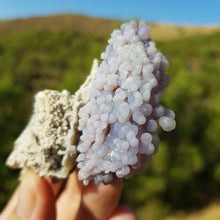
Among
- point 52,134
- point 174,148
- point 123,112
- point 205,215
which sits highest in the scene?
point 123,112

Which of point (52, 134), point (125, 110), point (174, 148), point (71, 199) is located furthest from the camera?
point (174, 148)

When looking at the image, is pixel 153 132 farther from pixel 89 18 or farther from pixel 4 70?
pixel 89 18

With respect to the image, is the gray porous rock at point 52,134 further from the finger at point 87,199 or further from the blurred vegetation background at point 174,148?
the blurred vegetation background at point 174,148

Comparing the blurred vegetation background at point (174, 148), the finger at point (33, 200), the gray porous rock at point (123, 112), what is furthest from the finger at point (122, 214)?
the blurred vegetation background at point (174, 148)

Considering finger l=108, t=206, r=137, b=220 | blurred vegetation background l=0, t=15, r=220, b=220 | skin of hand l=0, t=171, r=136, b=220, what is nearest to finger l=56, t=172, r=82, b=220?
skin of hand l=0, t=171, r=136, b=220

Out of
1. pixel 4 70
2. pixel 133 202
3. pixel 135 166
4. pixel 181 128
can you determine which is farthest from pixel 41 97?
pixel 4 70

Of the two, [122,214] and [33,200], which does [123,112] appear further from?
[122,214]

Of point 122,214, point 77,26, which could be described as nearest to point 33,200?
point 122,214
